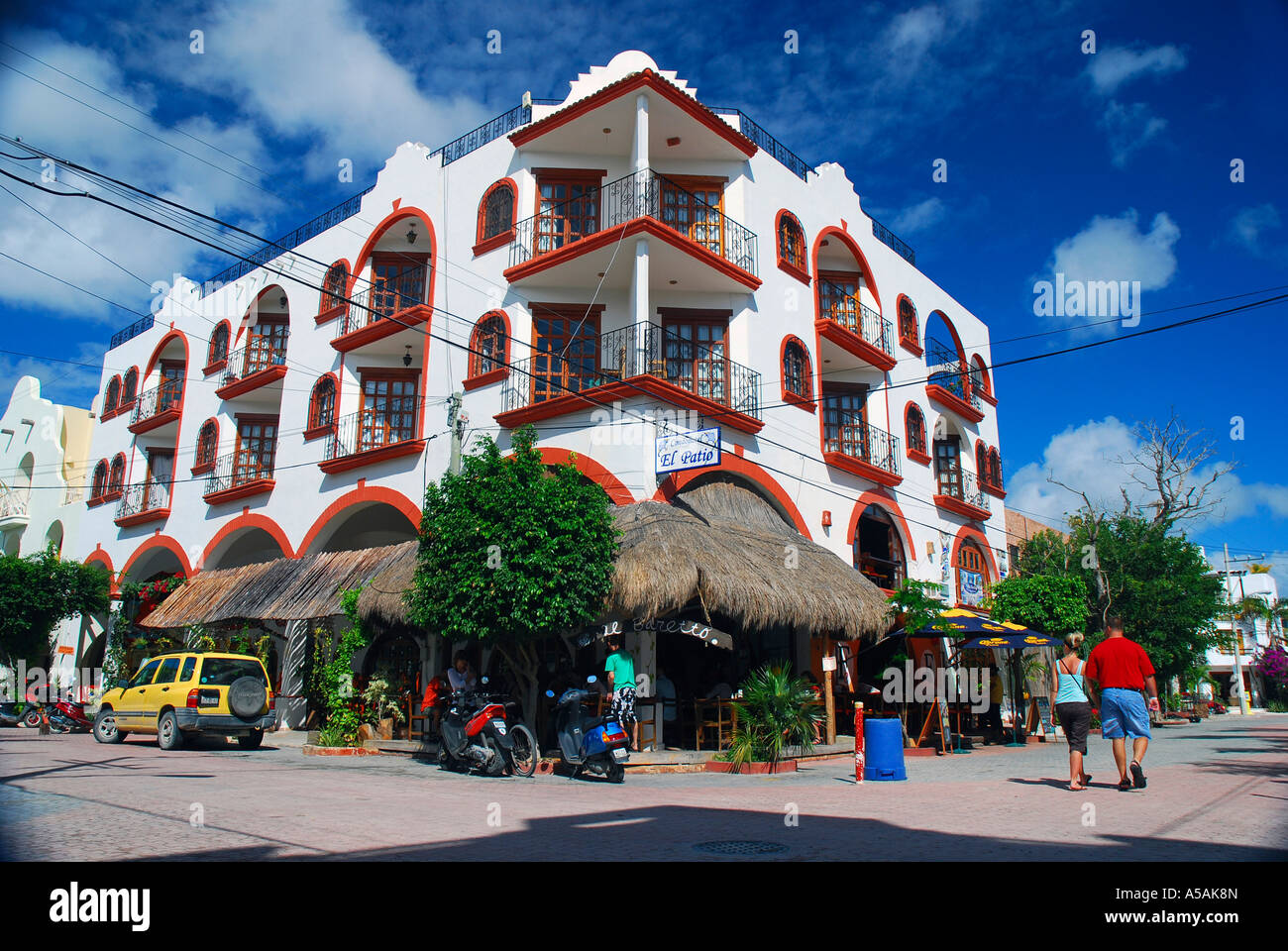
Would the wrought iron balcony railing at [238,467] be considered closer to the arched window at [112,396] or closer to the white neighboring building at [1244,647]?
the arched window at [112,396]

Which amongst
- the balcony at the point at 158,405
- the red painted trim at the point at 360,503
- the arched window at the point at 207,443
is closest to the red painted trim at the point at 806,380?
the red painted trim at the point at 360,503

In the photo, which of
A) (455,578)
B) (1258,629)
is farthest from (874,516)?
(1258,629)

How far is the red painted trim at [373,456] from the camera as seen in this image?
20578 millimetres

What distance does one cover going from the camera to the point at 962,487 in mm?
27969

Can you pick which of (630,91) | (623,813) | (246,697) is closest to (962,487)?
(630,91)

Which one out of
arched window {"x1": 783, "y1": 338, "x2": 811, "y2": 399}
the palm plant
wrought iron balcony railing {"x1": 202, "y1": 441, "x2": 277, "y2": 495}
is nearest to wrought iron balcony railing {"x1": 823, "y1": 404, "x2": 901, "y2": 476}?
arched window {"x1": 783, "y1": 338, "x2": 811, "y2": 399}

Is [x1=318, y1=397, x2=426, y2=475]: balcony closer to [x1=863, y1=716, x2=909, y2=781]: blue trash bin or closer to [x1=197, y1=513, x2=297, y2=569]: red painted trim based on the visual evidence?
[x1=197, y1=513, x2=297, y2=569]: red painted trim

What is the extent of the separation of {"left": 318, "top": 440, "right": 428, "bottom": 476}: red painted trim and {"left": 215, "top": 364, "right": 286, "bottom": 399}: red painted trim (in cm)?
356

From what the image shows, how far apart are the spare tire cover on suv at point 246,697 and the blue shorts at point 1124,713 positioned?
14093 millimetres

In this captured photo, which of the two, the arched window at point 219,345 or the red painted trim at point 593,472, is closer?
the red painted trim at point 593,472

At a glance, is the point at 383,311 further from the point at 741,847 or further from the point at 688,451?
the point at 741,847

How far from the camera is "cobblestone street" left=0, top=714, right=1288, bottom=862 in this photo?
6262 mm

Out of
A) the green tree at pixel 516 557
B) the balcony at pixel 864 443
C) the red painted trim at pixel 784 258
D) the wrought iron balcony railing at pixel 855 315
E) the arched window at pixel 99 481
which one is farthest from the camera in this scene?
the arched window at pixel 99 481

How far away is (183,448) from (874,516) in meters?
21.2
